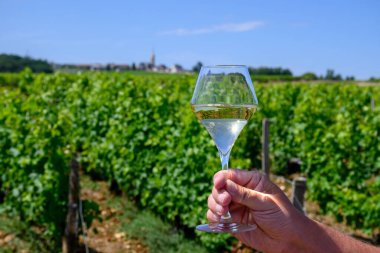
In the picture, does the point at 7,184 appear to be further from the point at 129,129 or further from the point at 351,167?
the point at 351,167

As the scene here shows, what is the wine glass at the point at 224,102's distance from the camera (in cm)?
153

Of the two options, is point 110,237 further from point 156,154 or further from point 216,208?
point 216,208

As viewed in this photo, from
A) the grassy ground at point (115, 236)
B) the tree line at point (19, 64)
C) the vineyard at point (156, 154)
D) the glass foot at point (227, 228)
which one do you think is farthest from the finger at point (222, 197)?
the tree line at point (19, 64)

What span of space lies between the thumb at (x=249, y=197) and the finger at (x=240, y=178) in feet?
0.08

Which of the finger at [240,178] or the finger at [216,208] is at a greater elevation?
the finger at [240,178]

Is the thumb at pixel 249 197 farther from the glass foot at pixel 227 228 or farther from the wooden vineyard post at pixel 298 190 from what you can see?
the wooden vineyard post at pixel 298 190

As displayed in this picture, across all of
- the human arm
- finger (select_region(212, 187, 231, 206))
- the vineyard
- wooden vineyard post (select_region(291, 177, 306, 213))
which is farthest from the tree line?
finger (select_region(212, 187, 231, 206))

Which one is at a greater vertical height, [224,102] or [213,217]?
[224,102]

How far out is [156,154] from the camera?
633cm

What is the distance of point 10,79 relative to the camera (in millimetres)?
35062

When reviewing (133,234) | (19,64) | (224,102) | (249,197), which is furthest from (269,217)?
(19,64)

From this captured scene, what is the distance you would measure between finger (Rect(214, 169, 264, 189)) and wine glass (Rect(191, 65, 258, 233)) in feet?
0.12

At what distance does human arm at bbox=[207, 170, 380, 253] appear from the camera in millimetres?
1590

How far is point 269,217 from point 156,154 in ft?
15.4
